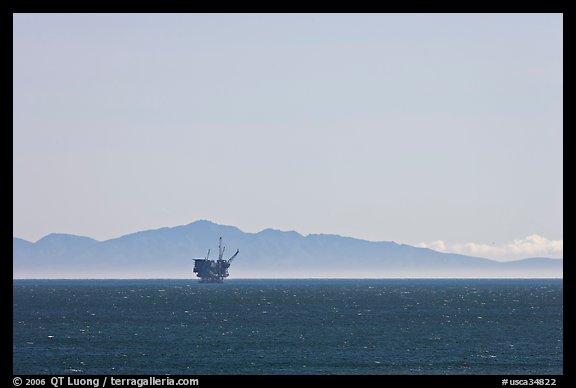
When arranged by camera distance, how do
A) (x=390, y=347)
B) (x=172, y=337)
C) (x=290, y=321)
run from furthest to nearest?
(x=290, y=321)
(x=172, y=337)
(x=390, y=347)

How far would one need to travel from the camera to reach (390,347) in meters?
92.4

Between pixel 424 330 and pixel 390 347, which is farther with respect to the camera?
pixel 424 330

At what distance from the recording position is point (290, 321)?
128000mm
